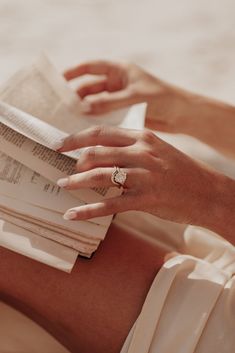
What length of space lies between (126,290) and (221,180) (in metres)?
0.20

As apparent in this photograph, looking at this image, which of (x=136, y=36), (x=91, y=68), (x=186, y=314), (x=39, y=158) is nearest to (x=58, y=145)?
(x=39, y=158)

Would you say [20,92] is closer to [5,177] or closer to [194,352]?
[5,177]

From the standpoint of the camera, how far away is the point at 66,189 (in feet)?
2.76

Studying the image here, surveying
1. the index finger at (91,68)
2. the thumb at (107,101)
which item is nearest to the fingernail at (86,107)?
the thumb at (107,101)

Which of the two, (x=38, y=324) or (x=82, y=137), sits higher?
(x=82, y=137)

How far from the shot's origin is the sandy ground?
1.43m

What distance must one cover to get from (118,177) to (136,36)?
2.60ft

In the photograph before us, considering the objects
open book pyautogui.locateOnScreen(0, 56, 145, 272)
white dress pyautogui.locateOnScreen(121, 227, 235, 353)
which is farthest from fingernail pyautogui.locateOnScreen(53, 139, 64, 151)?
white dress pyautogui.locateOnScreen(121, 227, 235, 353)

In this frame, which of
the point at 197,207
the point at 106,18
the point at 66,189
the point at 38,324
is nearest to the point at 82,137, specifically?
the point at 66,189

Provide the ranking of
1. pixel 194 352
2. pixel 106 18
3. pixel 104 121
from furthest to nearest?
pixel 106 18 < pixel 104 121 < pixel 194 352

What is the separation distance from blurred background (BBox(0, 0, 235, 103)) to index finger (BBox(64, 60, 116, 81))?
0.22m

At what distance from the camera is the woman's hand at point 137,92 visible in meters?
1.15

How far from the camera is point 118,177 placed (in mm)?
792

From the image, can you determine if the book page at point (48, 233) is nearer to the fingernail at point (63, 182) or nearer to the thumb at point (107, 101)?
the fingernail at point (63, 182)
